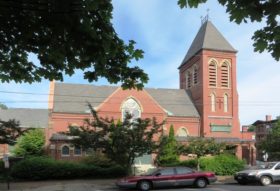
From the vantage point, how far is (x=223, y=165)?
3922cm

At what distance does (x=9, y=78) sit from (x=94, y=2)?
2.13 m

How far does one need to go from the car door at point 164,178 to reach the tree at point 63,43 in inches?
854

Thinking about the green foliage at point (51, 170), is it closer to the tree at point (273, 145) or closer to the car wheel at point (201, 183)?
the car wheel at point (201, 183)

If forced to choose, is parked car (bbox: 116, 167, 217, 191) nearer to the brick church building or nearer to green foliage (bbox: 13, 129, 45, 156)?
green foliage (bbox: 13, 129, 45, 156)

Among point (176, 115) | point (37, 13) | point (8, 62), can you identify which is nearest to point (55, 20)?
point (37, 13)

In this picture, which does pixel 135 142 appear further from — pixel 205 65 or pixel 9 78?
pixel 205 65

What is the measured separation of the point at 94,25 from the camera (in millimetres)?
5750

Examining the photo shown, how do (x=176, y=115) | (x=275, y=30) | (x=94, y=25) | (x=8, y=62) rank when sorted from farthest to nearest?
(x=176, y=115)
(x=8, y=62)
(x=94, y=25)
(x=275, y=30)

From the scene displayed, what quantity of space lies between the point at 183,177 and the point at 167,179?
1.02m

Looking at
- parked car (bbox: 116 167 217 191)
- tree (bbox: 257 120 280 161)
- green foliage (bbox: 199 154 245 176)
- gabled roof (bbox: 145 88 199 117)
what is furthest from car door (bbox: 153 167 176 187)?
tree (bbox: 257 120 280 161)

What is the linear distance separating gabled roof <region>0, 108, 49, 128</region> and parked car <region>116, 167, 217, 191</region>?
3154 centimetres

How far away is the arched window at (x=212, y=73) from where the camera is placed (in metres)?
58.7

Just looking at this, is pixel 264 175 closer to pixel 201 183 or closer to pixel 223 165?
pixel 201 183

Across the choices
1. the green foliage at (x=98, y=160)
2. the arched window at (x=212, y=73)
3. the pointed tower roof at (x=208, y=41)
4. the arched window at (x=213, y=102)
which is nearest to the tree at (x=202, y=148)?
the green foliage at (x=98, y=160)
